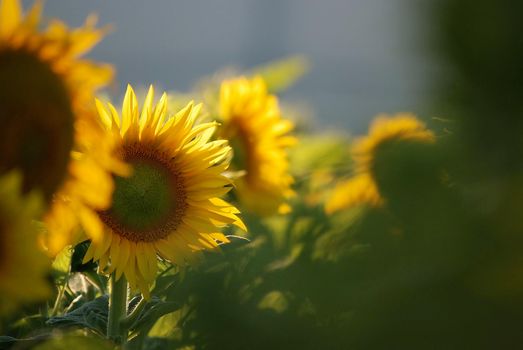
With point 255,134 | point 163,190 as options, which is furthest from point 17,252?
point 255,134

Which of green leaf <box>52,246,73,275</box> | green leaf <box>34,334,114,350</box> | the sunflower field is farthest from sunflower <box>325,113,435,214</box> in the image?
green leaf <box>52,246,73,275</box>

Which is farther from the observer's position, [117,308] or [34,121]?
[117,308]

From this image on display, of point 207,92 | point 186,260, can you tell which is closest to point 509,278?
point 186,260

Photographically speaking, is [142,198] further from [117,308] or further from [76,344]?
[76,344]

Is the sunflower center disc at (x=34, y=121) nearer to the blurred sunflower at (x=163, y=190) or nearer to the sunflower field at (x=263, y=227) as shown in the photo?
the sunflower field at (x=263, y=227)

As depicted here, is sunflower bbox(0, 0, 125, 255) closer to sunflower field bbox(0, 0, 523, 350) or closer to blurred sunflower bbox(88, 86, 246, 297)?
sunflower field bbox(0, 0, 523, 350)

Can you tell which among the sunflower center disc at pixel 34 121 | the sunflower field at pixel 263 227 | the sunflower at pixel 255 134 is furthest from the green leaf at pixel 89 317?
the sunflower at pixel 255 134

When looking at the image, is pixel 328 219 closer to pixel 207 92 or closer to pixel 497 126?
pixel 497 126
